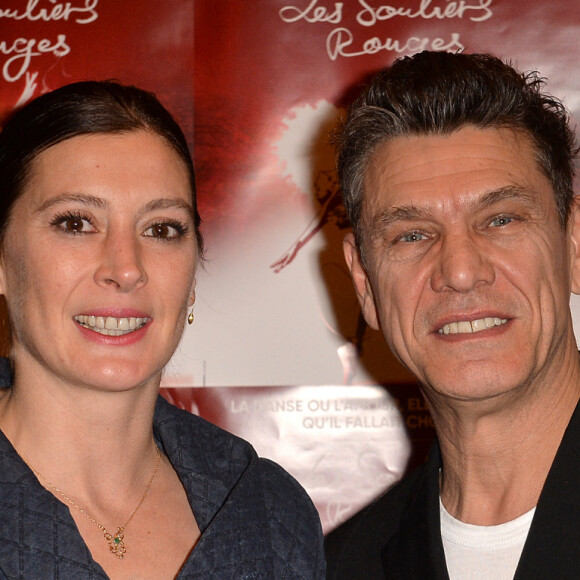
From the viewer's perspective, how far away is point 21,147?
1.91m

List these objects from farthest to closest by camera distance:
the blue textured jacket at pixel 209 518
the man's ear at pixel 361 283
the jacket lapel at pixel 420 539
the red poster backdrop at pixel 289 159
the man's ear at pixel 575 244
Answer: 1. the red poster backdrop at pixel 289 159
2. the man's ear at pixel 361 283
3. the man's ear at pixel 575 244
4. the jacket lapel at pixel 420 539
5. the blue textured jacket at pixel 209 518

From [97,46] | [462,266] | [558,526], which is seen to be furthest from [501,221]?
[97,46]

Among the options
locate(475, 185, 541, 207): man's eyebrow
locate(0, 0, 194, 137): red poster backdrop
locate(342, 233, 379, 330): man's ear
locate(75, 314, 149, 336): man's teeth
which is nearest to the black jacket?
locate(342, 233, 379, 330): man's ear

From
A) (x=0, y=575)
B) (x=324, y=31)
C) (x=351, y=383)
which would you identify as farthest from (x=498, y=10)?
(x=0, y=575)

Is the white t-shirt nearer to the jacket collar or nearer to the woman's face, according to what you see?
the jacket collar

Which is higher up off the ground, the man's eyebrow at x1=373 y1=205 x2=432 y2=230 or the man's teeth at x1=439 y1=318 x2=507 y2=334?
the man's eyebrow at x1=373 y1=205 x2=432 y2=230

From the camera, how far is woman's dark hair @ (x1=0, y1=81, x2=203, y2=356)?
1891 millimetres

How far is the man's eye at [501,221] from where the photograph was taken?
1941 millimetres

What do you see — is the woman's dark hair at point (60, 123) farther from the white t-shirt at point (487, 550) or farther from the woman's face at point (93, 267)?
the white t-shirt at point (487, 550)

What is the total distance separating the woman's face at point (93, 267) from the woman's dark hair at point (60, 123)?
2cm

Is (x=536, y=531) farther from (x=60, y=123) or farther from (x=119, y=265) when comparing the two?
(x=60, y=123)

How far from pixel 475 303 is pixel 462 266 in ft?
0.27

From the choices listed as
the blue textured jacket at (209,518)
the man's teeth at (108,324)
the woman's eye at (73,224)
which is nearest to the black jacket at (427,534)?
the blue textured jacket at (209,518)

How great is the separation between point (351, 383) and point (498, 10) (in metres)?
1.20
